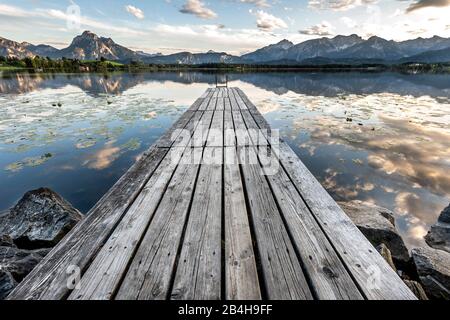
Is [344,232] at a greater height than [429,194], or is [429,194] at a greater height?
[344,232]

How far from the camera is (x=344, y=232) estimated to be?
246 cm

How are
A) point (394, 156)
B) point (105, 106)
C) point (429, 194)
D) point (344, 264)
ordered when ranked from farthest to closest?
point (105, 106) < point (394, 156) < point (429, 194) < point (344, 264)

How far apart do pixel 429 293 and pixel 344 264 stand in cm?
251

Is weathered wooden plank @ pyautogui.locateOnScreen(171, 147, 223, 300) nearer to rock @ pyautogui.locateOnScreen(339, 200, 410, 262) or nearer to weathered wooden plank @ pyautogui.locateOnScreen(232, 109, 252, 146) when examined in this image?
weathered wooden plank @ pyautogui.locateOnScreen(232, 109, 252, 146)

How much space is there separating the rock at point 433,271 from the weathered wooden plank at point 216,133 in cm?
399

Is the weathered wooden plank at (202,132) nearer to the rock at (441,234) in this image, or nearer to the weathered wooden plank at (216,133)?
the weathered wooden plank at (216,133)

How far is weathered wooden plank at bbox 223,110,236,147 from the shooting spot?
17.5 feet

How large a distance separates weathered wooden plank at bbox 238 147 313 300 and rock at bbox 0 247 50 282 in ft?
10.1

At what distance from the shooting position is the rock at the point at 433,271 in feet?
10.9

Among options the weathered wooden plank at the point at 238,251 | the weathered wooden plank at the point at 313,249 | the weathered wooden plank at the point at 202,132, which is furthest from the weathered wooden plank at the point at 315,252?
the weathered wooden plank at the point at 202,132

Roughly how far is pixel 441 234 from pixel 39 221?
26.3 ft

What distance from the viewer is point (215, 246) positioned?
2.27 metres
